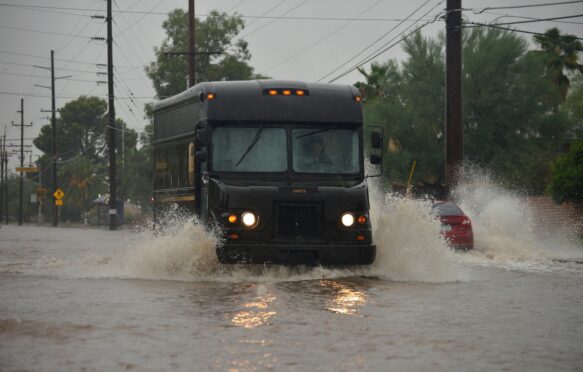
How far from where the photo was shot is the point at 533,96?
4462 centimetres

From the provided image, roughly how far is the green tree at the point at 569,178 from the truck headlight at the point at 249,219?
16353 millimetres

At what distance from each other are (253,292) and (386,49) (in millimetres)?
23306

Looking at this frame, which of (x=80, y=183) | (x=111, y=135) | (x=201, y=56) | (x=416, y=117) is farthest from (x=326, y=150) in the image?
(x=80, y=183)

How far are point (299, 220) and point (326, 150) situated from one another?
1369 mm

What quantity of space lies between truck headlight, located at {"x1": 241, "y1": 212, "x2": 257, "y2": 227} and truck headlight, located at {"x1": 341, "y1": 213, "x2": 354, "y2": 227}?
4.45 feet

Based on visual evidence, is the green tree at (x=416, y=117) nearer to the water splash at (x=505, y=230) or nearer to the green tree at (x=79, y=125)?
the water splash at (x=505, y=230)

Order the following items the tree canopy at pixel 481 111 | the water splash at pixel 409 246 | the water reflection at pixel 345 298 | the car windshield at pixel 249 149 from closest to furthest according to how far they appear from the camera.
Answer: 1. the water reflection at pixel 345 298
2. the car windshield at pixel 249 149
3. the water splash at pixel 409 246
4. the tree canopy at pixel 481 111

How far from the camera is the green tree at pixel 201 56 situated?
268 ft

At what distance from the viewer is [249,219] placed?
15.1 m

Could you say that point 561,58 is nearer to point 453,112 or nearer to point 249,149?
point 453,112

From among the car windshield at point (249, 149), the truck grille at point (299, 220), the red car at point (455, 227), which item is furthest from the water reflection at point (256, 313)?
the red car at point (455, 227)

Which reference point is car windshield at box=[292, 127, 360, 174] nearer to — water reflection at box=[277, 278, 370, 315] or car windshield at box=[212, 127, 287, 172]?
car windshield at box=[212, 127, 287, 172]

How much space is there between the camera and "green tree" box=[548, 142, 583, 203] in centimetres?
2903

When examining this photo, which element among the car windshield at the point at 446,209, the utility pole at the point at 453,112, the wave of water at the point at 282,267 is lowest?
the wave of water at the point at 282,267
